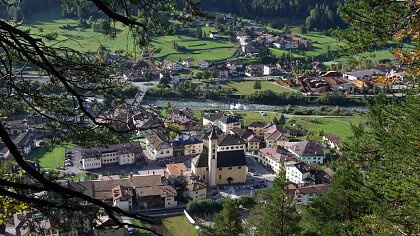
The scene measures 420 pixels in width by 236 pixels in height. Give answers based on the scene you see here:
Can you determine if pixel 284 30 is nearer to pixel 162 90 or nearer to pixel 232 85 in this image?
pixel 232 85

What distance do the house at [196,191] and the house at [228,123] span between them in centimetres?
824

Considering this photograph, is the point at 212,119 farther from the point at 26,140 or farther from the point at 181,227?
the point at 181,227

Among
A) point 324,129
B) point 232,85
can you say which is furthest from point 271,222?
point 232,85

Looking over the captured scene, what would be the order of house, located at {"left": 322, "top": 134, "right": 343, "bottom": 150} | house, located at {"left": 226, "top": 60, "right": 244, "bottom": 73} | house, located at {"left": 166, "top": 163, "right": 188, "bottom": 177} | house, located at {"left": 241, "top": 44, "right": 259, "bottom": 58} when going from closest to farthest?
house, located at {"left": 166, "top": 163, "right": 188, "bottom": 177} → house, located at {"left": 322, "top": 134, "right": 343, "bottom": 150} → house, located at {"left": 226, "top": 60, "right": 244, "bottom": 73} → house, located at {"left": 241, "top": 44, "right": 259, "bottom": 58}

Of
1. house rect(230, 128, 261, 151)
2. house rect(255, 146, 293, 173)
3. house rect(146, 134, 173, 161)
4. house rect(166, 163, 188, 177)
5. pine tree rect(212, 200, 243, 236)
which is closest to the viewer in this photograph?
pine tree rect(212, 200, 243, 236)

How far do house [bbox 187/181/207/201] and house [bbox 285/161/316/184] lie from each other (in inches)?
173

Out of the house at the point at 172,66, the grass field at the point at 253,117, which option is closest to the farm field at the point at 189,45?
the house at the point at 172,66

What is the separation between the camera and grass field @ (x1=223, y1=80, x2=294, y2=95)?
3291cm

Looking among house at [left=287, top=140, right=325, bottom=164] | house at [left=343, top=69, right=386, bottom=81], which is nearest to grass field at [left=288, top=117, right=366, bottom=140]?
house at [left=287, top=140, right=325, bottom=164]

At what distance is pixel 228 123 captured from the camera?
25422 millimetres

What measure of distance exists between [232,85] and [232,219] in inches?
1011

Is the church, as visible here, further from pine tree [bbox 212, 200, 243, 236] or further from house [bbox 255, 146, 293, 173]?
pine tree [bbox 212, 200, 243, 236]

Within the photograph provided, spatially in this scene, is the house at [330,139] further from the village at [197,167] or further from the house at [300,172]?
the house at [300,172]

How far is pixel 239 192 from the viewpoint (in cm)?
1802
